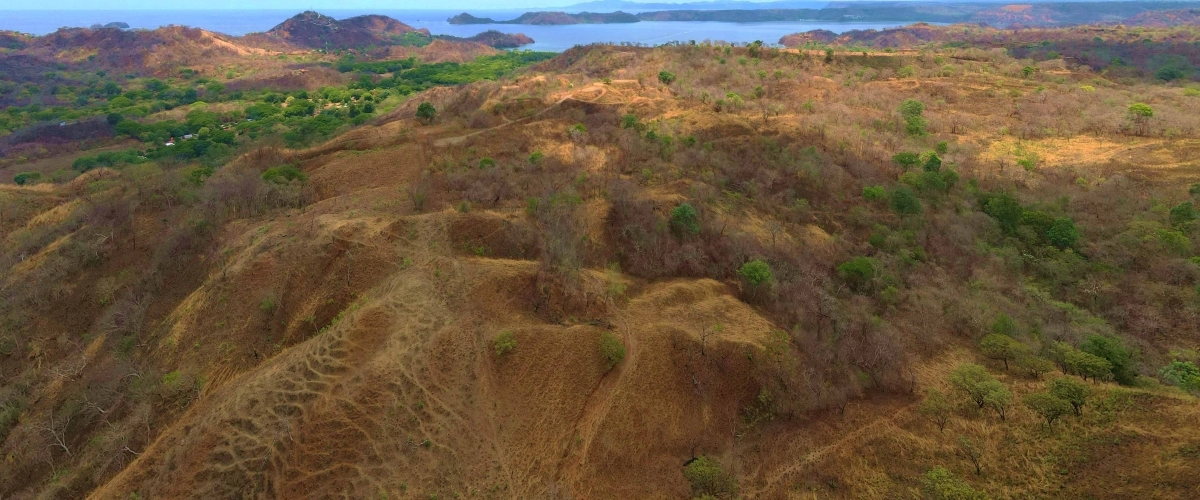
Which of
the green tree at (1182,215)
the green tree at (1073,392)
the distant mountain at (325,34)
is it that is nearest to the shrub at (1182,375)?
the green tree at (1073,392)

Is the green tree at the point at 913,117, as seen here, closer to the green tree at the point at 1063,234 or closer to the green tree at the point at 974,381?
the green tree at the point at 1063,234

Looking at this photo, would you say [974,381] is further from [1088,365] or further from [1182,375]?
[1182,375]

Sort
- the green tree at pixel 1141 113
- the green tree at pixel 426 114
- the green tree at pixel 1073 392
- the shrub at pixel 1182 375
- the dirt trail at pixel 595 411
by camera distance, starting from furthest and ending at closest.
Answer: the green tree at pixel 1141 113, the green tree at pixel 426 114, the shrub at pixel 1182 375, the green tree at pixel 1073 392, the dirt trail at pixel 595 411

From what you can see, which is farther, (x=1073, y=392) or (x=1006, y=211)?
(x=1006, y=211)

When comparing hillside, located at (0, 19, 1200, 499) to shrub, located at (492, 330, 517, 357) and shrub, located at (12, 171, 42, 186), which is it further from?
shrub, located at (12, 171, 42, 186)

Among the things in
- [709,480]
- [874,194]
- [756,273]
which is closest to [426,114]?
[756,273]

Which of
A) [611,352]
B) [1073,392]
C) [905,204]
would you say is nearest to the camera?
[1073,392]

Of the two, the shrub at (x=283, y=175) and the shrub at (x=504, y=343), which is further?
the shrub at (x=283, y=175)
